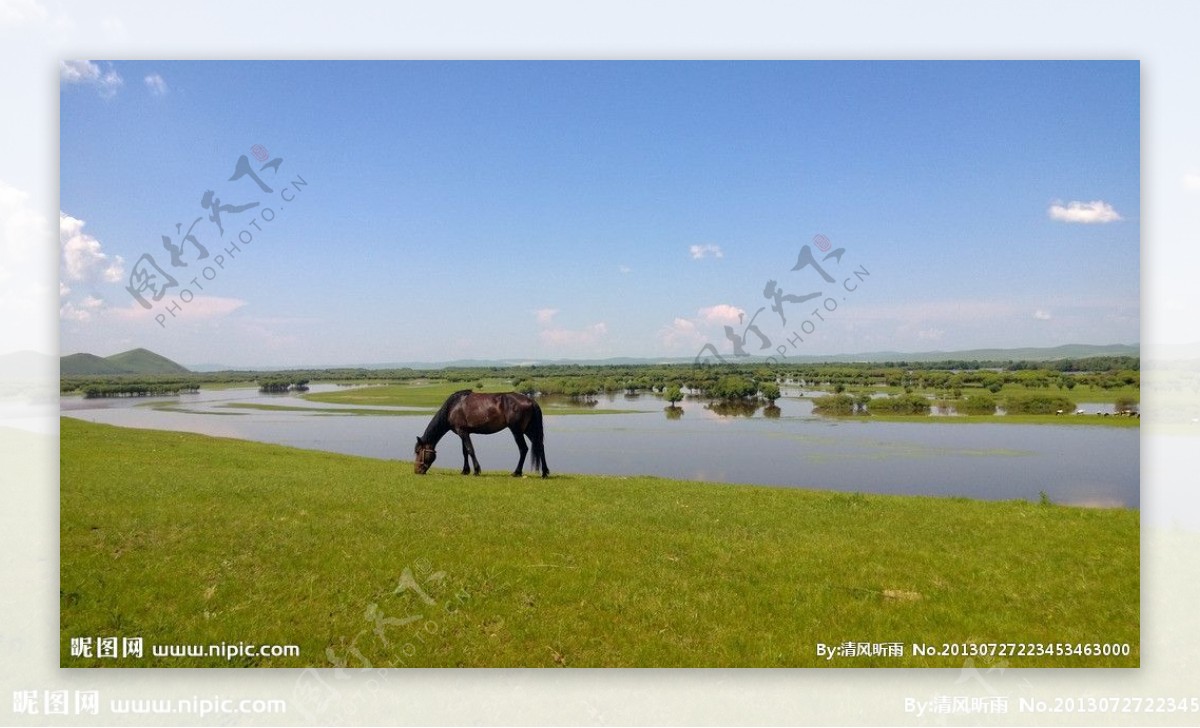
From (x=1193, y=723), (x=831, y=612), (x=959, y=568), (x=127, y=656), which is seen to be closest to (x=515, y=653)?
(x=831, y=612)

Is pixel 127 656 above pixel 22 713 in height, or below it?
above

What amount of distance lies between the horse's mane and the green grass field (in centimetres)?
503

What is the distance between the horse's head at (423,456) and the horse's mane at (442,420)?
9.4 inches

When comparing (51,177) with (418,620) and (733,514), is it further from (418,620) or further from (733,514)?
(733,514)

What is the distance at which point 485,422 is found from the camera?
19.2 metres

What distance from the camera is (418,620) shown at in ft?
29.2

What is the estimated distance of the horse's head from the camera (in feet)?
62.4

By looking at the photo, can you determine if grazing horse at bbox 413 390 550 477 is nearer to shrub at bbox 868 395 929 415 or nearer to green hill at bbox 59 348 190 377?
green hill at bbox 59 348 190 377

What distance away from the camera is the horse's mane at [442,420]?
19453 mm

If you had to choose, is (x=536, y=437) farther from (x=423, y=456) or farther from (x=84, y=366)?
(x=84, y=366)

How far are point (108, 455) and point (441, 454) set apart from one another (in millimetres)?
9711

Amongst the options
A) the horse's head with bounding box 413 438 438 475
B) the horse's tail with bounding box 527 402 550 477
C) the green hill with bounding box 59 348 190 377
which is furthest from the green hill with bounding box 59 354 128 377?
the horse's tail with bounding box 527 402 550 477

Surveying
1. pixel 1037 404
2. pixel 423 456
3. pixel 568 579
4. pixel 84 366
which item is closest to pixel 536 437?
pixel 423 456

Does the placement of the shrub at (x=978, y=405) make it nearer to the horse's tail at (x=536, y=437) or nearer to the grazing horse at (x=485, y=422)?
the horse's tail at (x=536, y=437)
